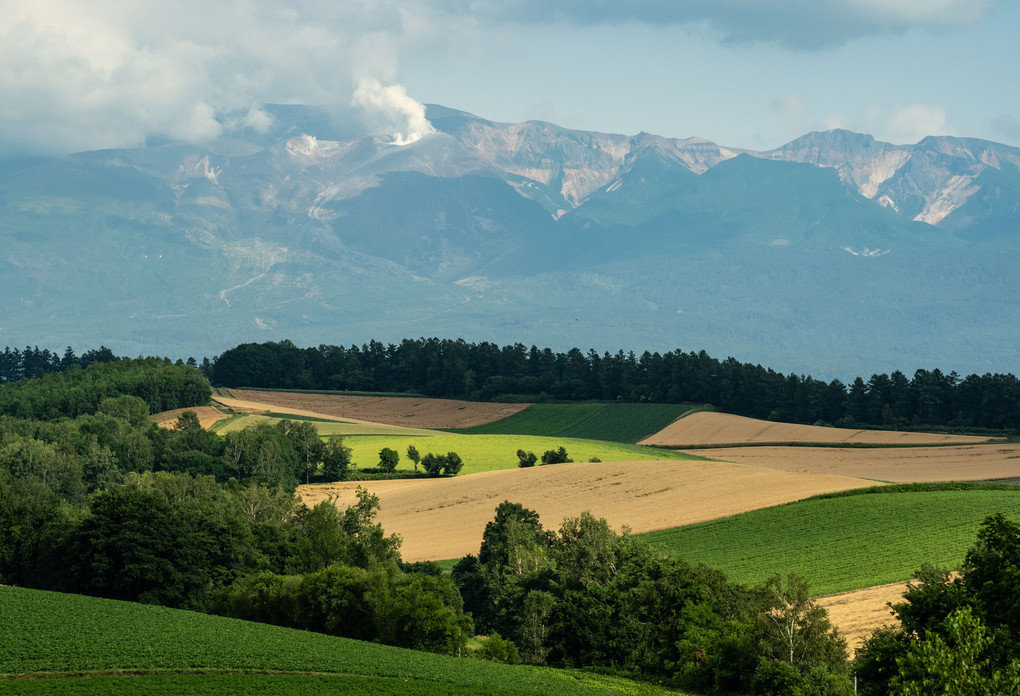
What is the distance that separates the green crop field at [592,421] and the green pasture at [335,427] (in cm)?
1008

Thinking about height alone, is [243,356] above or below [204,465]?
above

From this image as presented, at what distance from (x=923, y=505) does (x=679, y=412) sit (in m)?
69.9

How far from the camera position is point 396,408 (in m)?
162

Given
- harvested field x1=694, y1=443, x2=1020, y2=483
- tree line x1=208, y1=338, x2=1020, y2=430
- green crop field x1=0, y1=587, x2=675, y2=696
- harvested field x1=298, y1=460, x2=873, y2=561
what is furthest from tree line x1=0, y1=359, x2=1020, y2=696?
tree line x1=208, y1=338, x2=1020, y2=430

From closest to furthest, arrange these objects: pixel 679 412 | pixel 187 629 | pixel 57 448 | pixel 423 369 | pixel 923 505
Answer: pixel 187 629 < pixel 923 505 < pixel 57 448 < pixel 679 412 < pixel 423 369

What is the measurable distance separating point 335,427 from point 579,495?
52.6 m

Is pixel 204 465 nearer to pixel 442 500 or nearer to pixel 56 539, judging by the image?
pixel 442 500

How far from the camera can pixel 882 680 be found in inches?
1535

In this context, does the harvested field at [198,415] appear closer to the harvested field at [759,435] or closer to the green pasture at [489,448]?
the green pasture at [489,448]

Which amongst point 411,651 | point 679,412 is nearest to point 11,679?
point 411,651

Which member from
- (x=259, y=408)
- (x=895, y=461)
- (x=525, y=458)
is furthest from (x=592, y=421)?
(x=895, y=461)

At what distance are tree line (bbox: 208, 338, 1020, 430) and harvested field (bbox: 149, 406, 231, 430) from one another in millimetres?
41820

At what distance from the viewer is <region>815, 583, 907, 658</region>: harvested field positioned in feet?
160

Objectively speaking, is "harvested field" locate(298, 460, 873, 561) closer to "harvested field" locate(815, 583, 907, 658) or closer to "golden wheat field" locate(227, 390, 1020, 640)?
"golden wheat field" locate(227, 390, 1020, 640)
